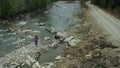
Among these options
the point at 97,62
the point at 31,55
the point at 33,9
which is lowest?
the point at 33,9

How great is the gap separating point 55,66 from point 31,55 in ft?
17.4

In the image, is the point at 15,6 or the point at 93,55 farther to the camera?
the point at 15,6

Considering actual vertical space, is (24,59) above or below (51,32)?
above

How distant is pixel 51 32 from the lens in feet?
162

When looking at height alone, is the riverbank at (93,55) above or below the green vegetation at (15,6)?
above

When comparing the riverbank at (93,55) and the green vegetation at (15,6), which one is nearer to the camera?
the riverbank at (93,55)

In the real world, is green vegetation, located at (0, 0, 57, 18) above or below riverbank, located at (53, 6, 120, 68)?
below

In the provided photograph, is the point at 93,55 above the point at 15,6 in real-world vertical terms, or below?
above

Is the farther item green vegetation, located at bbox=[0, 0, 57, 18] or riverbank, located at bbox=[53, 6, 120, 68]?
green vegetation, located at bbox=[0, 0, 57, 18]

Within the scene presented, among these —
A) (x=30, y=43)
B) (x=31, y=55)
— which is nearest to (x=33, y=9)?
(x=30, y=43)

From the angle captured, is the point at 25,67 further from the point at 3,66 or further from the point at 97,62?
the point at 97,62

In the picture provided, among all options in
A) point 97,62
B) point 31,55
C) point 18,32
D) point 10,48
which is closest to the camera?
point 97,62

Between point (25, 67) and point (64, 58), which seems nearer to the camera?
point (25, 67)

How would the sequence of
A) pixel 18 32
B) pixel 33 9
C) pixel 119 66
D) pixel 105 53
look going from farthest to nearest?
pixel 33 9 < pixel 18 32 < pixel 105 53 < pixel 119 66
